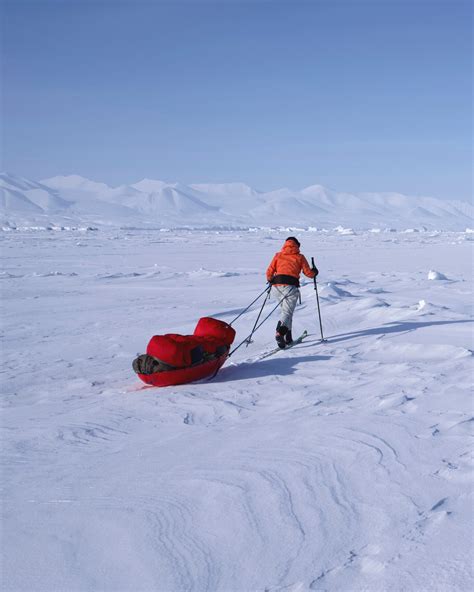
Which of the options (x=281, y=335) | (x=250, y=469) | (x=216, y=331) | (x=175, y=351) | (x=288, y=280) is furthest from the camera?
(x=288, y=280)

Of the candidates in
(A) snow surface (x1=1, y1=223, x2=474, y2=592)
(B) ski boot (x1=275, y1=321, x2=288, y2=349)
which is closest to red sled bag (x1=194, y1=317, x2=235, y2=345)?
(A) snow surface (x1=1, y1=223, x2=474, y2=592)

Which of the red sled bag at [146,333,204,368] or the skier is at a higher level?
the skier

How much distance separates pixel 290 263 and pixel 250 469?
412 centimetres

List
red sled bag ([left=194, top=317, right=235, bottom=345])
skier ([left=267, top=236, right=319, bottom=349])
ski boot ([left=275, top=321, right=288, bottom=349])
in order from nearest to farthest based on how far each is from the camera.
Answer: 1. red sled bag ([left=194, top=317, right=235, bottom=345])
2. ski boot ([left=275, top=321, right=288, bottom=349])
3. skier ([left=267, top=236, right=319, bottom=349])

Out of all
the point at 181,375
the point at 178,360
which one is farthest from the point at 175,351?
the point at 181,375

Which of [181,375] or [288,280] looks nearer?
[181,375]

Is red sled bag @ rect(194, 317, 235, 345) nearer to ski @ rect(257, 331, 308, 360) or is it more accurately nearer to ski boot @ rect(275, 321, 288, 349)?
ski @ rect(257, 331, 308, 360)

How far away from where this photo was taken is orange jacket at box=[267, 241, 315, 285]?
6.95 meters

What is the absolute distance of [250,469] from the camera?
3.14 m

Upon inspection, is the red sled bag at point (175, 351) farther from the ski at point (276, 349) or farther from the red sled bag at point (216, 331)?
the ski at point (276, 349)

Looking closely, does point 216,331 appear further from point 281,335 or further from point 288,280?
point 288,280

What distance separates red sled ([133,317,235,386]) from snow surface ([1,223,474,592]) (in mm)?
142

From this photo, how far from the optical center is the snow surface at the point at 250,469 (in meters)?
2.27

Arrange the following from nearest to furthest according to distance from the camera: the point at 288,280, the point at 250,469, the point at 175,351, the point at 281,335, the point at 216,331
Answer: the point at 250,469
the point at 175,351
the point at 216,331
the point at 281,335
the point at 288,280
